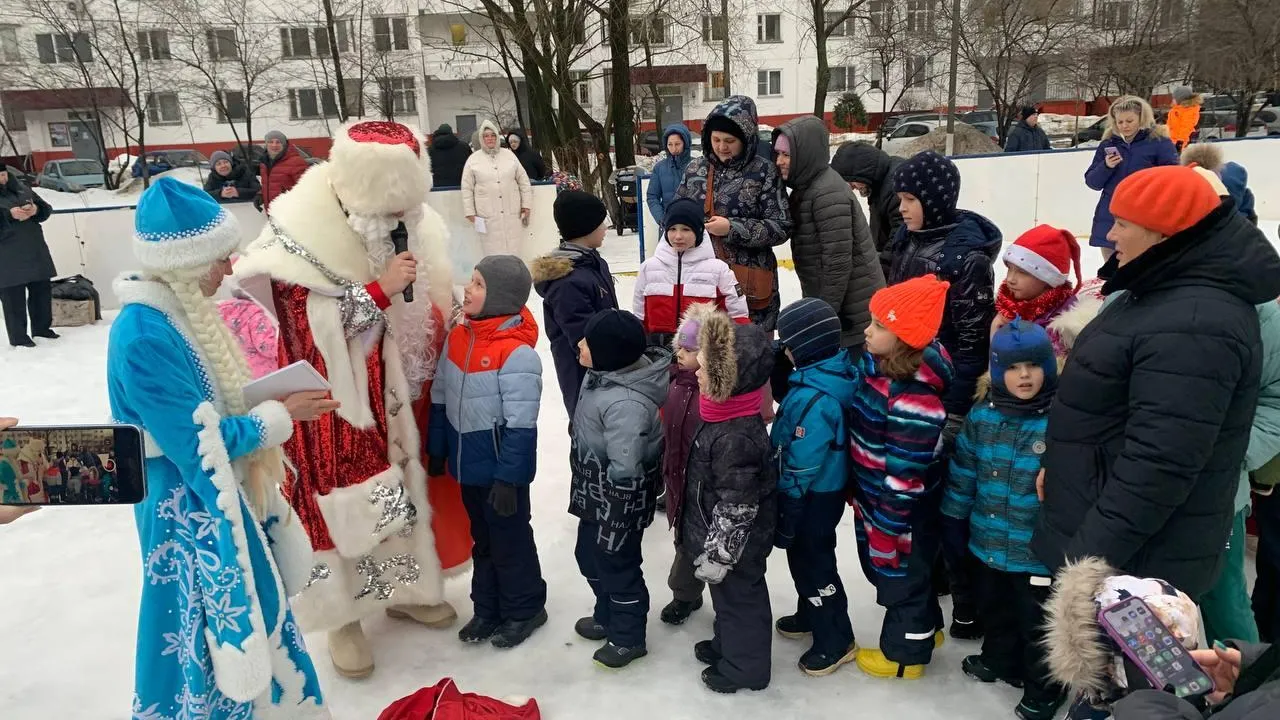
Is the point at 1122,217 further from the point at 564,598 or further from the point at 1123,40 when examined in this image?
the point at 1123,40

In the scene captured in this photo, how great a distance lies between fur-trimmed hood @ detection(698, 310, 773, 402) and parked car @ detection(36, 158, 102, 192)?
28428mm

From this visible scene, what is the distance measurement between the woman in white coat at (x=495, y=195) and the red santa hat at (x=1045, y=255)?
7377 mm

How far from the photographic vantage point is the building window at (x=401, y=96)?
31.3 m

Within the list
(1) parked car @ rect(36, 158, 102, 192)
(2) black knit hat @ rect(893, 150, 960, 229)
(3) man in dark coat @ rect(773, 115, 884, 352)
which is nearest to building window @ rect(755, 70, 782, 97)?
(1) parked car @ rect(36, 158, 102, 192)

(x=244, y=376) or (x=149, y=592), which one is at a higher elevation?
(x=244, y=376)

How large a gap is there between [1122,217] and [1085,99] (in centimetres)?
3460

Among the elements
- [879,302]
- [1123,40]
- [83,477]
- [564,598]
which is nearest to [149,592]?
[83,477]

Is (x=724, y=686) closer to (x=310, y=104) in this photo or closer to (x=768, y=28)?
(x=310, y=104)

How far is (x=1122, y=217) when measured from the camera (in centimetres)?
228

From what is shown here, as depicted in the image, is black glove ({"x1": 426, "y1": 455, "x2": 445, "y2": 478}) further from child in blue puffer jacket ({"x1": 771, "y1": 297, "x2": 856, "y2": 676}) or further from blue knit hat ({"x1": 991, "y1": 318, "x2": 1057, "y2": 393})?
blue knit hat ({"x1": 991, "y1": 318, "x2": 1057, "y2": 393})

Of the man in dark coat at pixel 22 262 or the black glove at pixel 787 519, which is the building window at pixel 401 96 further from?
the black glove at pixel 787 519

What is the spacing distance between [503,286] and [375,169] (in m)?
0.64

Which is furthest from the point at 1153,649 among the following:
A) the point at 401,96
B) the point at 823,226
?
the point at 401,96

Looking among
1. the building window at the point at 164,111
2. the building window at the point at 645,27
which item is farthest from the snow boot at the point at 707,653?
the building window at the point at 164,111
